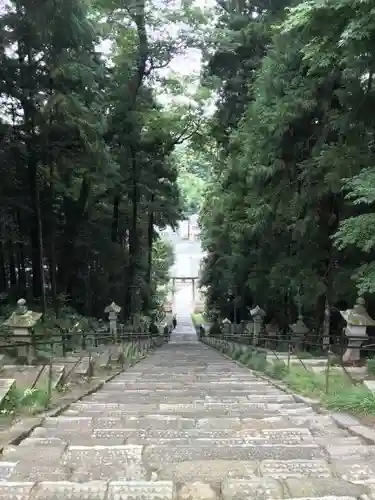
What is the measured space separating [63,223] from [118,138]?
4865mm

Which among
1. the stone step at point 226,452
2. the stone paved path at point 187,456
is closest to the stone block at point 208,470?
the stone paved path at point 187,456

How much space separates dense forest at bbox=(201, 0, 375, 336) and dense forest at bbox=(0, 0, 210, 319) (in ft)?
15.0

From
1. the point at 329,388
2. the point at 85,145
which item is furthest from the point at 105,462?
the point at 85,145

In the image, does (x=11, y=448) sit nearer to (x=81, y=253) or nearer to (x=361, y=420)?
(x=361, y=420)

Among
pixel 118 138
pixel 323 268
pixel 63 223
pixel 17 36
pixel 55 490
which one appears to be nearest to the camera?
pixel 55 490

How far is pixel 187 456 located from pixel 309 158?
30.4 feet

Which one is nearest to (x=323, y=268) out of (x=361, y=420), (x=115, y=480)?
(x=361, y=420)

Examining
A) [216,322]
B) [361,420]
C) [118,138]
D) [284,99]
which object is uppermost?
[118,138]

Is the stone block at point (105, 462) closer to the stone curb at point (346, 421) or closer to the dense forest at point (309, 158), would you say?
the stone curb at point (346, 421)

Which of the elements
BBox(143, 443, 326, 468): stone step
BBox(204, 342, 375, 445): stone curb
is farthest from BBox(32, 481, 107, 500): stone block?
BBox(204, 342, 375, 445): stone curb

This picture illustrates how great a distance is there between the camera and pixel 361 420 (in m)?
4.92

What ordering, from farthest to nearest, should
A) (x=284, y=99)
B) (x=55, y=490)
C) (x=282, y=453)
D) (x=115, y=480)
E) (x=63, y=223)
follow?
(x=63, y=223) → (x=284, y=99) → (x=282, y=453) → (x=115, y=480) → (x=55, y=490)

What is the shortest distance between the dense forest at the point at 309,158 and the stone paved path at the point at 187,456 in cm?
356

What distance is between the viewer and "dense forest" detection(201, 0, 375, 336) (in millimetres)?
7723
